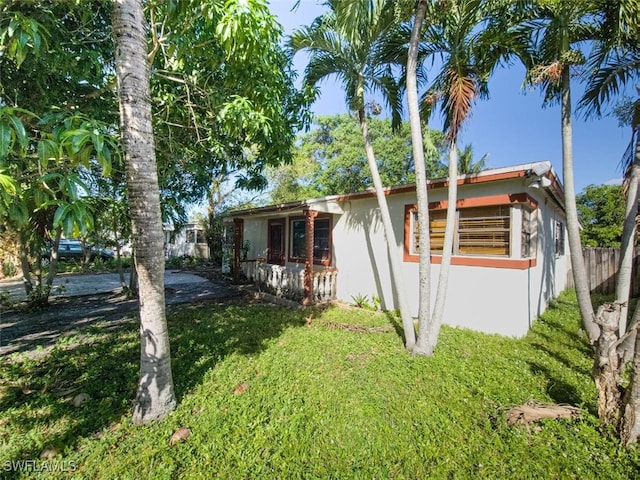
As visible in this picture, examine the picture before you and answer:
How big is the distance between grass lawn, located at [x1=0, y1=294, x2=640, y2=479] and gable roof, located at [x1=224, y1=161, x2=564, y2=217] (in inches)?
118

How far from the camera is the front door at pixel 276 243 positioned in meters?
10.1

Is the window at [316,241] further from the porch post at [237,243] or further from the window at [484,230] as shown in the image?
the window at [484,230]

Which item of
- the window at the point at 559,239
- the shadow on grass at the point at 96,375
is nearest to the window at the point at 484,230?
the shadow on grass at the point at 96,375

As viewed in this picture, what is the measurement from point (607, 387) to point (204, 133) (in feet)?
19.9

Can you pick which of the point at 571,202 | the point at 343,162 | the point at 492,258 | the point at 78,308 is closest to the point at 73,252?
the point at 78,308

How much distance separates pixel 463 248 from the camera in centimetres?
575

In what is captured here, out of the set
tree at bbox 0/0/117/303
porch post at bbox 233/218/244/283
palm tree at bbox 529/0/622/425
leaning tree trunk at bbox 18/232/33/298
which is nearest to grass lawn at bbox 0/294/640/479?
palm tree at bbox 529/0/622/425

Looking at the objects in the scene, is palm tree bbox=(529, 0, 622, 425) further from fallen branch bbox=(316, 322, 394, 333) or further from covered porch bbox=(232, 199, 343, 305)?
covered porch bbox=(232, 199, 343, 305)

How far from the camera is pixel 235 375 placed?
12.1 ft

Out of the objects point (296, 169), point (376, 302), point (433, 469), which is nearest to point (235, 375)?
point (433, 469)

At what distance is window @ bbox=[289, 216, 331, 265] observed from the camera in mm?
8539

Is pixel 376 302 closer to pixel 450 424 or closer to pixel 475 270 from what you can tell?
pixel 475 270

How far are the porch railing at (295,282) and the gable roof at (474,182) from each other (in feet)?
6.00

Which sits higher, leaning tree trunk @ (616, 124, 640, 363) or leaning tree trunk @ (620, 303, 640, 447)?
leaning tree trunk @ (616, 124, 640, 363)
